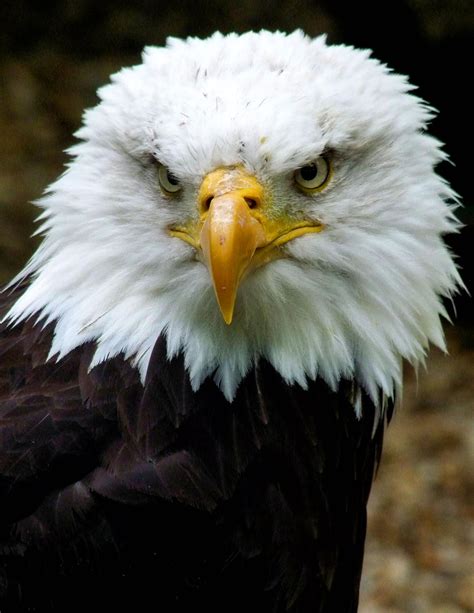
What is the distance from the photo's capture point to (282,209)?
2539 mm

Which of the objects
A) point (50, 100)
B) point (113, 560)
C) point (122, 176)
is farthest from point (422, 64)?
point (113, 560)

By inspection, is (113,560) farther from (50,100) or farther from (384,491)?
(50,100)

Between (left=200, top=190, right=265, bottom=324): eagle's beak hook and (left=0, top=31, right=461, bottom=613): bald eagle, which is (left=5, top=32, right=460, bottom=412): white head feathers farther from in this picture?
(left=200, top=190, right=265, bottom=324): eagle's beak hook

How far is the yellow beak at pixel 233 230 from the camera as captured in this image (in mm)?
2352

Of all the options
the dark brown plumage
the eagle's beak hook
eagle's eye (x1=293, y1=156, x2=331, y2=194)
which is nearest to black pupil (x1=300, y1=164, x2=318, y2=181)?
eagle's eye (x1=293, y1=156, x2=331, y2=194)

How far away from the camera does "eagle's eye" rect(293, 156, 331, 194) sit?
2.53 meters

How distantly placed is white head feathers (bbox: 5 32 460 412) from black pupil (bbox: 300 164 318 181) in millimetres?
34

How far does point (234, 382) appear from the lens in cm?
271

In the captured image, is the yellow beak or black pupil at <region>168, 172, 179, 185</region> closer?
the yellow beak

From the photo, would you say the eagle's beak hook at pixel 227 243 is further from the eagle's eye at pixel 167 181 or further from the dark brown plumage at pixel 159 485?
the dark brown plumage at pixel 159 485

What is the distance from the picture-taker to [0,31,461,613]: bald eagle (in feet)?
8.30

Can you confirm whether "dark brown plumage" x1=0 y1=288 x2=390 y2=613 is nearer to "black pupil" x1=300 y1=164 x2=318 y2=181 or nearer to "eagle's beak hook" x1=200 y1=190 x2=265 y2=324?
"eagle's beak hook" x1=200 y1=190 x2=265 y2=324

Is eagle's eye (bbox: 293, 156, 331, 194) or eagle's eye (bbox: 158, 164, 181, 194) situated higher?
eagle's eye (bbox: 158, 164, 181, 194)

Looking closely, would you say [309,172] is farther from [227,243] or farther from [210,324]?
[210,324]
